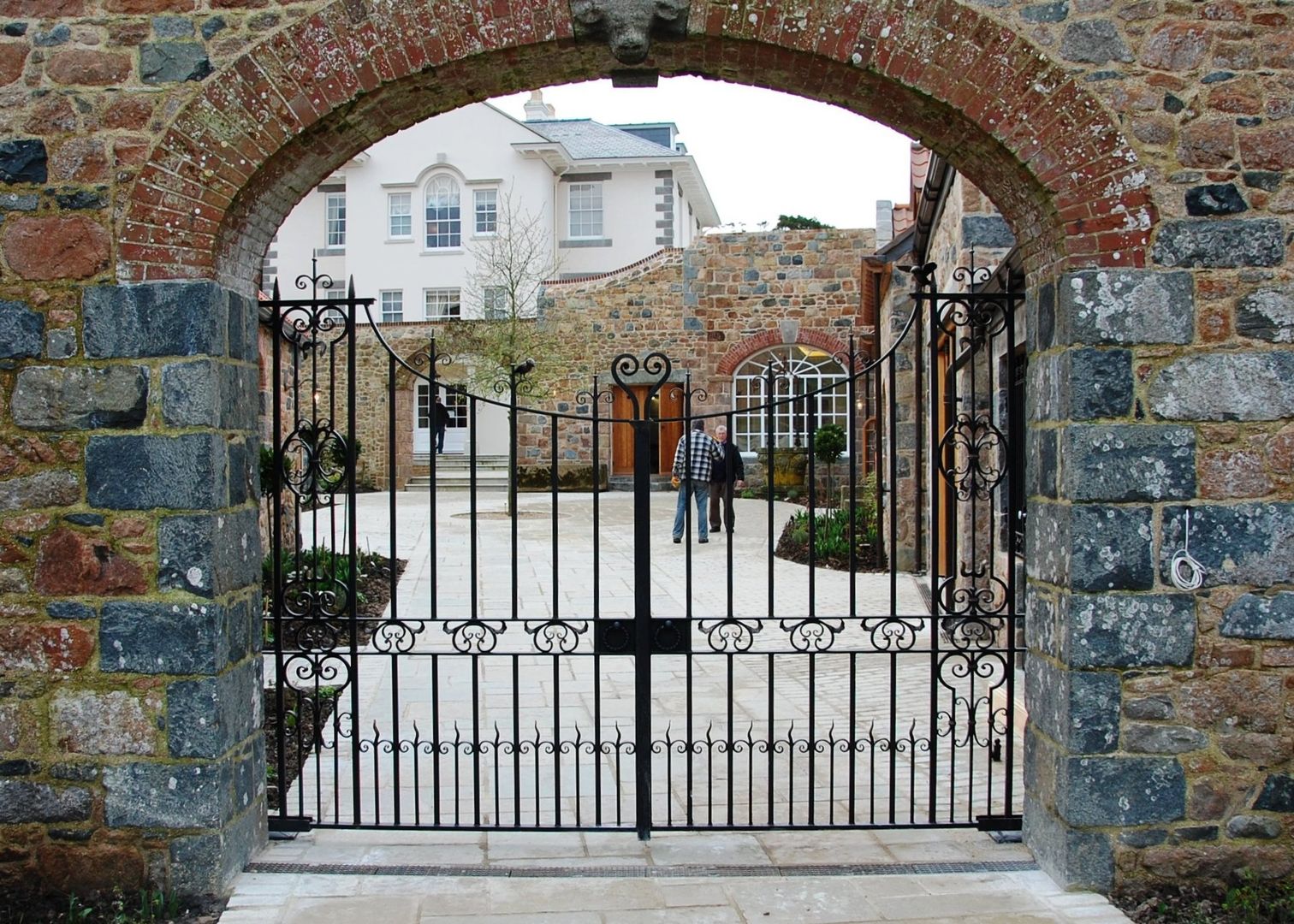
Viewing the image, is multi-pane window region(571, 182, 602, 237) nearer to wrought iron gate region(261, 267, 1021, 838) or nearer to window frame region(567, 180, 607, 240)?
window frame region(567, 180, 607, 240)

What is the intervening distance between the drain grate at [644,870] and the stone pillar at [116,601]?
38cm

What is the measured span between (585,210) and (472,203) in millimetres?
2714

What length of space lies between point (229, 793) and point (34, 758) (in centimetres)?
67

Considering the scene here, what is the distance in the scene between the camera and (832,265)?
20312mm

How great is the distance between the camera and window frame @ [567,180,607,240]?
28375 mm

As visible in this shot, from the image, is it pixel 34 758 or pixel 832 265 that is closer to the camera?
pixel 34 758

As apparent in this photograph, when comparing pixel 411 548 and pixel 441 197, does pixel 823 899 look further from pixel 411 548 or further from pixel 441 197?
pixel 441 197

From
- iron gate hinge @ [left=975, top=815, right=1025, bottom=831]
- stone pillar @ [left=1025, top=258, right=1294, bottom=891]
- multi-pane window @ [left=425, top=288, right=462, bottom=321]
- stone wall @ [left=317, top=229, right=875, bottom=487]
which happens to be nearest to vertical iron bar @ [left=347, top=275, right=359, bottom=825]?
iron gate hinge @ [left=975, top=815, right=1025, bottom=831]

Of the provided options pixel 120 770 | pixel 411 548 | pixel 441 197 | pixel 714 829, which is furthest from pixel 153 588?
pixel 441 197

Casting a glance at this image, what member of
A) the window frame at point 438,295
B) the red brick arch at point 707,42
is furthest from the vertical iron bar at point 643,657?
the window frame at point 438,295

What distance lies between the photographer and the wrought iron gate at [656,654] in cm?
447

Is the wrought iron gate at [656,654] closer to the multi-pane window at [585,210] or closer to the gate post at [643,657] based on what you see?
the gate post at [643,657]

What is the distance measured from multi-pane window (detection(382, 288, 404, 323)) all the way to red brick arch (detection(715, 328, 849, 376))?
10.4 meters

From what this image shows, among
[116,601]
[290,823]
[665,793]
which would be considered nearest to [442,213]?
[665,793]
